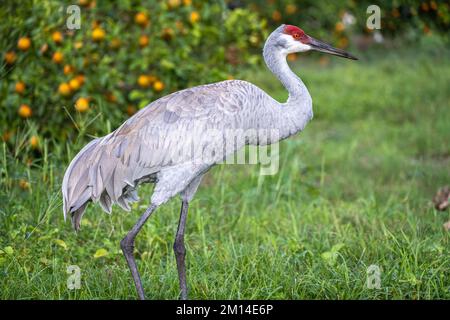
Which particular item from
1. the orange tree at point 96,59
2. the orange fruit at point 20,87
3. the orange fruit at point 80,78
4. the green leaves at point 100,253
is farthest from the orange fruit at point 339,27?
the green leaves at point 100,253

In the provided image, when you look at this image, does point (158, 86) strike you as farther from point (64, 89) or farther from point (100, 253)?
point (100, 253)

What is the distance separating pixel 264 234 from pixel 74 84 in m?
1.93

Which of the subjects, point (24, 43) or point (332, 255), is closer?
point (332, 255)

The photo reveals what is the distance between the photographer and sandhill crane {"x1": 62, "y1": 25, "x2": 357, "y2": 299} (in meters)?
3.94

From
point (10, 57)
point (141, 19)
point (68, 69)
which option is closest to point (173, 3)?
point (141, 19)

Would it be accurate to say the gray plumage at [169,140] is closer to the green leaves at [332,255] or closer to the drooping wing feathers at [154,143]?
the drooping wing feathers at [154,143]

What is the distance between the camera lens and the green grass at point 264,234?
3904 millimetres

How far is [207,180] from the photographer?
19.4 ft

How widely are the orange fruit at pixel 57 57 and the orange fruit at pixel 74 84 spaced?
180 millimetres

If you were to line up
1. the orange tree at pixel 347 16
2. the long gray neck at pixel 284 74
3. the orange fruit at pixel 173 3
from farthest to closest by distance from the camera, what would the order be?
the orange tree at pixel 347 16, the orange fruit at pixel 173 3, the long gray neck at pixel 284 74

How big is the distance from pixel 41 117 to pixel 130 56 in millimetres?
883
